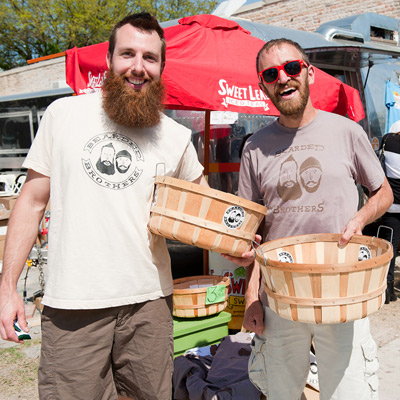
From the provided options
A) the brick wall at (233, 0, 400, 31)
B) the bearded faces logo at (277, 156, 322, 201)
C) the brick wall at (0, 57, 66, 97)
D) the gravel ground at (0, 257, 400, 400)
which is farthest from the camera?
the brick wall at (0, 57, 66, 97)

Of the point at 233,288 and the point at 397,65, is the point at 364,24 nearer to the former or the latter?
the point at 397,65

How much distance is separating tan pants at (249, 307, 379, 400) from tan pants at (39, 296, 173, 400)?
0.50 metres

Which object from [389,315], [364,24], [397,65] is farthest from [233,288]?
[364,24]

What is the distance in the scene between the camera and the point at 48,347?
195 centimetres

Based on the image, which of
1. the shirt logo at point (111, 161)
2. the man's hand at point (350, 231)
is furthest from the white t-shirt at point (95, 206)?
the man's hand at point (350, 231)

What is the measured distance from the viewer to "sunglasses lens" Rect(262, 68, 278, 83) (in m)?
2.20

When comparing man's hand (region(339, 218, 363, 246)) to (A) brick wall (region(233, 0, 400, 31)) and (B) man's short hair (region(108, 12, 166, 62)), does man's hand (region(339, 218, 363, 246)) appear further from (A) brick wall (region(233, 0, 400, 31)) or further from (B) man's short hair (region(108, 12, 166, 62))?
(A) brick wall (region(233, 0, 400, 31))

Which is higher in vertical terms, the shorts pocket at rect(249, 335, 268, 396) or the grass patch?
the shorts pocket at rect(249, 335, 268, 396)

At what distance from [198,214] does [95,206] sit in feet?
1.45

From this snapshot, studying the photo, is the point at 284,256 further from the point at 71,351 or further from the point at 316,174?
the point at 71,351

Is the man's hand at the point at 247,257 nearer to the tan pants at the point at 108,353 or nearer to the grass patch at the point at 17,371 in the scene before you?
the tan pants at the point at 108,353

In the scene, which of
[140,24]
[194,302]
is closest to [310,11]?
[194,302]

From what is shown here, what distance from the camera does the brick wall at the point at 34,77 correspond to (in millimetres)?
21145

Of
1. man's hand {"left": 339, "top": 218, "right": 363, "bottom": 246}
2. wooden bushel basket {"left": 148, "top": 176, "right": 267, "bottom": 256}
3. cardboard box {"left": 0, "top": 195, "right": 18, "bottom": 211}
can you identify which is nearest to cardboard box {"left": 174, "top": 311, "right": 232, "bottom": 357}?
wooden bushel basket {"left": 148, "top": 176, "right": 267, "bottom": 256}
